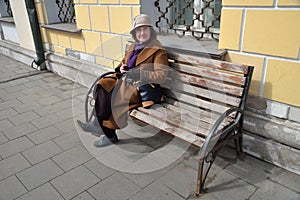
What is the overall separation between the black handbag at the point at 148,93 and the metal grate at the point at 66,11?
119 inches

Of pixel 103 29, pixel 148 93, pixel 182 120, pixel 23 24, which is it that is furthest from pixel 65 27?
pixel 182 120

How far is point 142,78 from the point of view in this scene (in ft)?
8.52

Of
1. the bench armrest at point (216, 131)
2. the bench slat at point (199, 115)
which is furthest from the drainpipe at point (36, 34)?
the bench armrest at point (216, 131)

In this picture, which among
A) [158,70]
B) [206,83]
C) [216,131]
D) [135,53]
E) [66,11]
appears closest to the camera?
[216,131]

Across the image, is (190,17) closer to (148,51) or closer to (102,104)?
(148,51)

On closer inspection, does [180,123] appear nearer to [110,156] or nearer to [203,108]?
[203,108]

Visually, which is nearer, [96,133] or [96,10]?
[96,133]

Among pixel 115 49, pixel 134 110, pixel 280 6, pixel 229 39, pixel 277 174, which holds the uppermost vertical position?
pixel 280 6

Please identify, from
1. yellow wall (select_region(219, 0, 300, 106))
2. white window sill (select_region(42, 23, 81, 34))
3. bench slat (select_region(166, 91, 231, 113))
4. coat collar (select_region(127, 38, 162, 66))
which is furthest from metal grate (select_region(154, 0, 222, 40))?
white window sill (select_region(42, 23, 81, 34))

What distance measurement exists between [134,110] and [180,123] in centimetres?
52

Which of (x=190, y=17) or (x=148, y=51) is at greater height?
(x=190, y=17)

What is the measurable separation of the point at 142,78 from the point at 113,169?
88 centimetres

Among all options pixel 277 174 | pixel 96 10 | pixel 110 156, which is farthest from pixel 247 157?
pixel 96 10

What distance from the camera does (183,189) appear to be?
218 centimetres
